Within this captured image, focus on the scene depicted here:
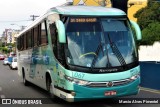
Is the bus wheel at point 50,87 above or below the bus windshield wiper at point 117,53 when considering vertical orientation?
below

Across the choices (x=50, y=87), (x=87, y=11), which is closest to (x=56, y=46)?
(x=87, y=11)

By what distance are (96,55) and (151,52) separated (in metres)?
38.7

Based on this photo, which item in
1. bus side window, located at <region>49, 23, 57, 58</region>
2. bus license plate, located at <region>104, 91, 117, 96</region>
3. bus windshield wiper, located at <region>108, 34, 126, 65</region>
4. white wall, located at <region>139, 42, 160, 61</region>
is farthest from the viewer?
white wall, located at <region>139, 42, 160, 61</region>

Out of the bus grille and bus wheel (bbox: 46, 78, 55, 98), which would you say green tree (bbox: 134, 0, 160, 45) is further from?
the bus grille

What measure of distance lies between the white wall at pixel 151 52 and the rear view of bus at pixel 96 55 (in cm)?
3664

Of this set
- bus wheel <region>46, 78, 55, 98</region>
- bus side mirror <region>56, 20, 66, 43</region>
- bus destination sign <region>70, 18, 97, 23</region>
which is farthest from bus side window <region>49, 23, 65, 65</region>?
bus wheel <region>46, 78, 55, 98</region>

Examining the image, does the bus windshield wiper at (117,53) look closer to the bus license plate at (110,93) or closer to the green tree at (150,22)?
the bus license plate at (110,93)

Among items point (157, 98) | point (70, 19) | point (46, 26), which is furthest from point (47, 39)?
point (157, 98)

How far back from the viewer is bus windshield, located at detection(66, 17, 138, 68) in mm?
10906

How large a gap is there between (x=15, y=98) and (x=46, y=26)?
3.16m

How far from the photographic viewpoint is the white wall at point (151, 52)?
1886 inches

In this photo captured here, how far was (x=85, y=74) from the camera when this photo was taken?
35.0ft

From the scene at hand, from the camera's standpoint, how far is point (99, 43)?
11.1 meters

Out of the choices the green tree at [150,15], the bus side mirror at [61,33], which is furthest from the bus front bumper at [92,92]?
the green tree at [150,15]
